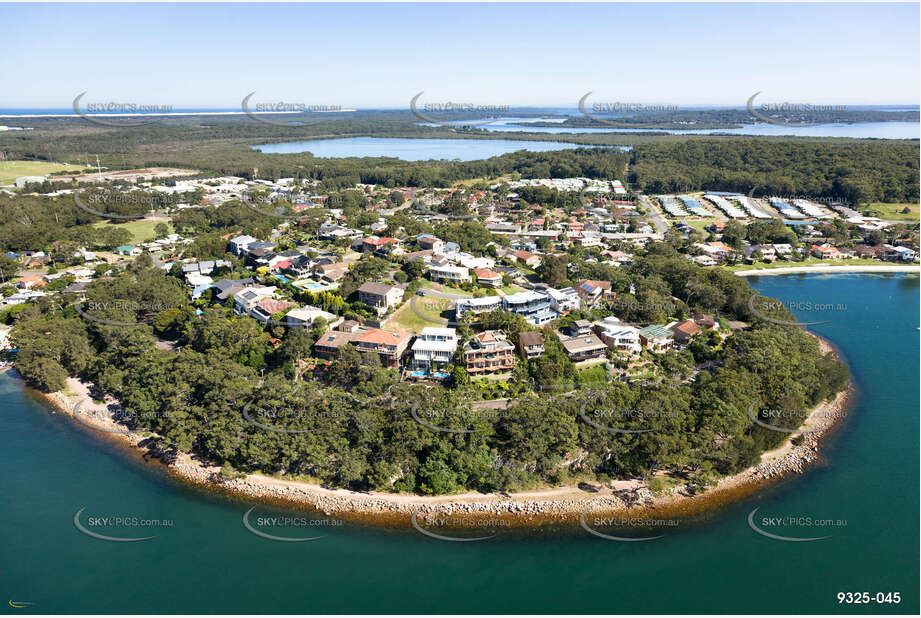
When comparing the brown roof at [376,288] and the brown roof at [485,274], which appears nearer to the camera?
the brown roof at [376,288]

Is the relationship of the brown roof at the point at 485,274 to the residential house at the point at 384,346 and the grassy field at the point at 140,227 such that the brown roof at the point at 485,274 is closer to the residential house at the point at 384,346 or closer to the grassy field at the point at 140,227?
the residential house at the point at 384,346

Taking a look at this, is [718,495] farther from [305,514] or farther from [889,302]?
[889,302]

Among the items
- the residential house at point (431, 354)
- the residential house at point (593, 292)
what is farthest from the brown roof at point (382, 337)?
the residential house at point (593, 292)

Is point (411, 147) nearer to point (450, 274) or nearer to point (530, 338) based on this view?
point (450, 274)

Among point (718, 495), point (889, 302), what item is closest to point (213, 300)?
point (718, 495)

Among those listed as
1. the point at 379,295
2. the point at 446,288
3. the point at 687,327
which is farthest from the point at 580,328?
the point at 379,295
